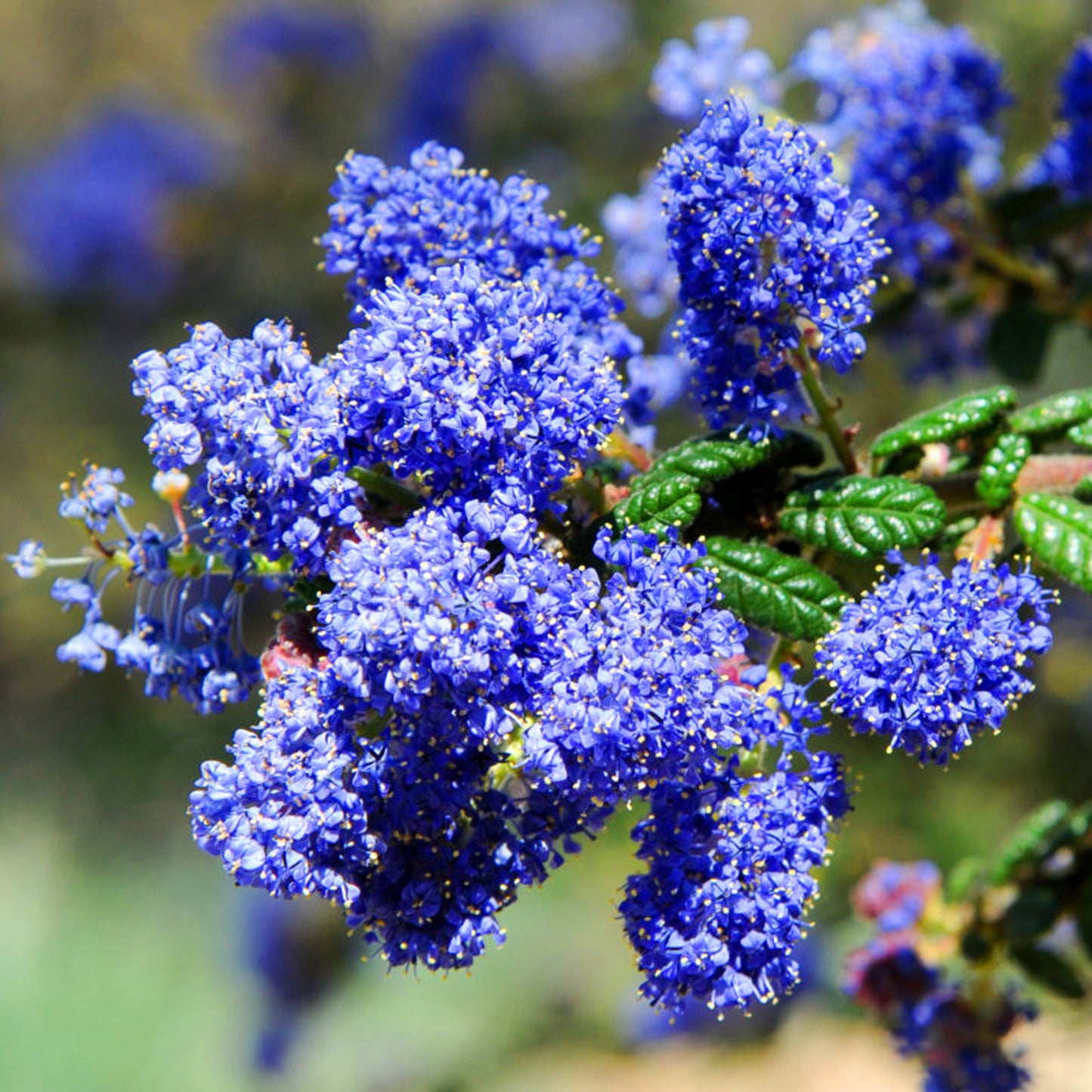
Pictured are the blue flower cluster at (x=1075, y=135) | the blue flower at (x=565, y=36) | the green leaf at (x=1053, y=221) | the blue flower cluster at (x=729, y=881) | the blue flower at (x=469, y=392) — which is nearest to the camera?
the blue flower at (x=469, y=392)

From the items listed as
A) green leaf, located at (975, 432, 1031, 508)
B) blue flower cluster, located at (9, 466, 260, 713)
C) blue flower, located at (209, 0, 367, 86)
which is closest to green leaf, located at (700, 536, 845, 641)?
green leaf, located at (975, 432, 1031, 508)

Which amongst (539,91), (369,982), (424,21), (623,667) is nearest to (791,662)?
(623,667)

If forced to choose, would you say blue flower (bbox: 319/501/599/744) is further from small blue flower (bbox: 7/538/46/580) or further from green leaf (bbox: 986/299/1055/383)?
green leaf (bbox: 986/299/1055/383)

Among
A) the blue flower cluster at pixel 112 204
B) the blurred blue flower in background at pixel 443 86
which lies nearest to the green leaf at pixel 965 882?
the blurred blue flower in background at pixel 443 86

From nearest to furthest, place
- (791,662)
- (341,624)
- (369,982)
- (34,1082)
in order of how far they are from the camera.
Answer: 1. (341,624)
2. (791,662)
3. (369,982)
4. (34,1082)

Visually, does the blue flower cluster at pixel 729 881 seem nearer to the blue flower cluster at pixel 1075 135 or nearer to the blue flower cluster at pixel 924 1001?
the blue flower cluster at pixel 924 1001

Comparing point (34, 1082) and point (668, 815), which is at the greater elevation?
point (34, 1082)

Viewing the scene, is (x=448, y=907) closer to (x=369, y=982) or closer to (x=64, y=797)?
(x=369, y=982)
